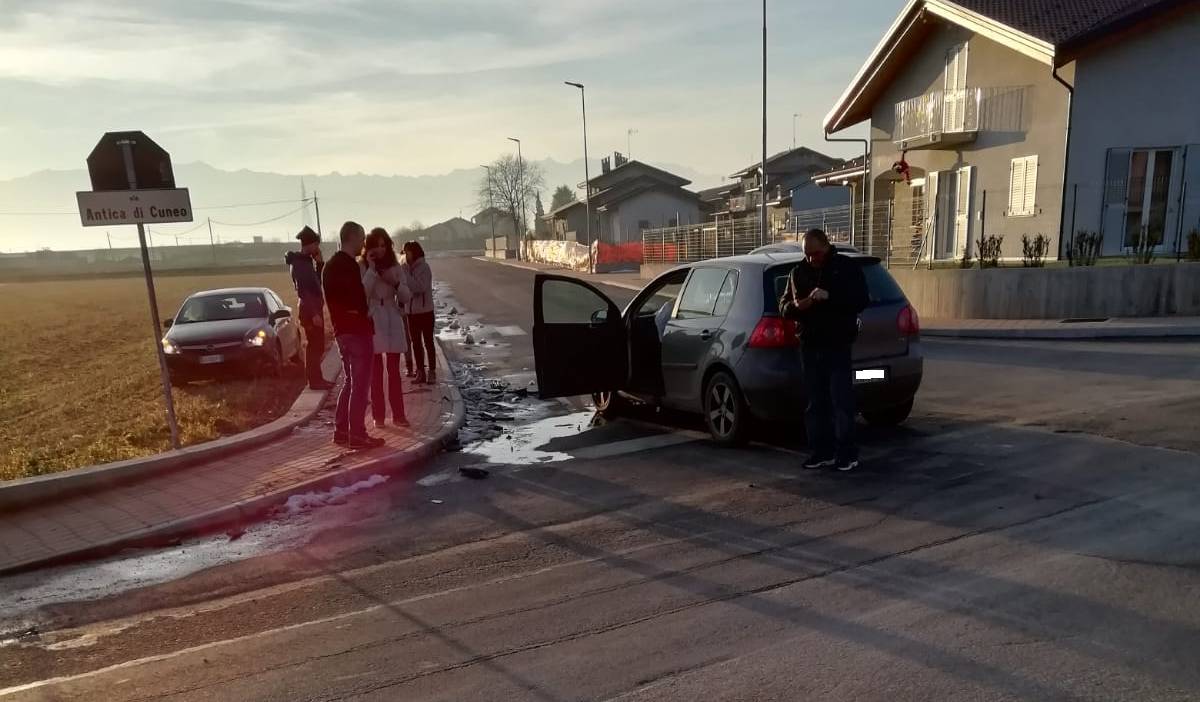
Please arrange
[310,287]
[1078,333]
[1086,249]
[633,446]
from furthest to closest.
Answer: [1086,249], [1078,333], [310,287], [633,446]

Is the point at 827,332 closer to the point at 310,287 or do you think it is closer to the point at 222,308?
the point at 310,287

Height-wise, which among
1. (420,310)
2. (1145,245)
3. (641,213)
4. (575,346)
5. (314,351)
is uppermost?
(641,213)

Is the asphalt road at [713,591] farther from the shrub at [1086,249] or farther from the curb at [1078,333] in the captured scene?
the shrub at [1086,249]

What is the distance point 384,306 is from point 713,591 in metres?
5.38

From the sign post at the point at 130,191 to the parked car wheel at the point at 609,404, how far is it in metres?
4.24

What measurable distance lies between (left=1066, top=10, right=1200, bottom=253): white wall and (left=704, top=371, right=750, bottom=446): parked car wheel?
1457 centimetres

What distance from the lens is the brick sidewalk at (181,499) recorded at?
496cm

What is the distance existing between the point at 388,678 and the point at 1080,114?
19.6 metres

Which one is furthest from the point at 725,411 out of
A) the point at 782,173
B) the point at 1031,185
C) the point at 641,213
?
the point at 782,173

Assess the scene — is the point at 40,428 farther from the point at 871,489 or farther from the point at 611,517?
the point at 871,489

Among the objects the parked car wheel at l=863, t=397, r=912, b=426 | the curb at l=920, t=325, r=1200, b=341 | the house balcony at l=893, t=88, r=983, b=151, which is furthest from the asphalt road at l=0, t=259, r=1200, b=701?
the house balcony at l=893, t=88, r=983, b=151

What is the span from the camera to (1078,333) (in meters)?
12.9

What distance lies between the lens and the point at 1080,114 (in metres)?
16.8

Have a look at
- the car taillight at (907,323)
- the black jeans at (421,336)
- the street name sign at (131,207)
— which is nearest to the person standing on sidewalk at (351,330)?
A: the street name sign at (131,207)
